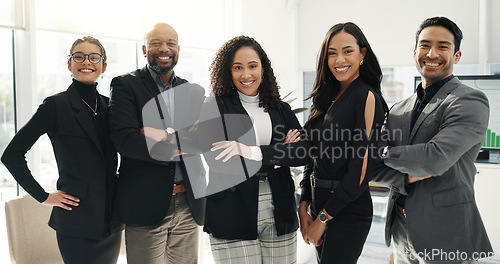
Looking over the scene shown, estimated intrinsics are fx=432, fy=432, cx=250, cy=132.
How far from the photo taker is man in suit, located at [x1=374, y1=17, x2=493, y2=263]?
1783 mm

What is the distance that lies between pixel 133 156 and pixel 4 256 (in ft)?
5.23

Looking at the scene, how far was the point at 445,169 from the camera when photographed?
1.78 meters

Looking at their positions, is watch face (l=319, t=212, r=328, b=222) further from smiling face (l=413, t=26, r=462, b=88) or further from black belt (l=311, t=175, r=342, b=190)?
smiling face (l=413, t=26, r=462, b=88)

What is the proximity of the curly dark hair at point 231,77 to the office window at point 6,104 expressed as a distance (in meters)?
1.69

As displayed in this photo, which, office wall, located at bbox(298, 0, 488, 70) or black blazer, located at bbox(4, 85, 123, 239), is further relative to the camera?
office wall, located at bbox(298, 0, 488, 70)

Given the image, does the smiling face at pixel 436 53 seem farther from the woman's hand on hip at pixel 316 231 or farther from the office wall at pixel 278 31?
the office wall at pixel 278 31

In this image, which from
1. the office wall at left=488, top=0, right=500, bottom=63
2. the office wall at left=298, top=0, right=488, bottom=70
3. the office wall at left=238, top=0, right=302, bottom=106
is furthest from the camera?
the office wall at left=238, top=0, right=302, bottom=106

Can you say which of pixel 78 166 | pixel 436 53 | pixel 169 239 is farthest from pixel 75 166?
pixel 436 53

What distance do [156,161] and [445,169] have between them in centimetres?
124

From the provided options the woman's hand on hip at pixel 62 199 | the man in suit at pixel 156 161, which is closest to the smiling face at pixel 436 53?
the man in suit at pixel 156 161

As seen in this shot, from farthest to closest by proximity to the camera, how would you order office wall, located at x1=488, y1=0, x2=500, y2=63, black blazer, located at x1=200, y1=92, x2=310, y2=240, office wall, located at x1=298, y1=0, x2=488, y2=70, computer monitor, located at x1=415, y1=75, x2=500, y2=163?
office wall, located at x1=298, y1=0, x2=488, y2=70 < office wall, located at x1=488, y1=0, x2=500, y2=63 < computer monitor, located at x1=415, y1=75, x2=500, y2=163 < black blazer, located at x1=200, y1=92, x2=310, y2=240

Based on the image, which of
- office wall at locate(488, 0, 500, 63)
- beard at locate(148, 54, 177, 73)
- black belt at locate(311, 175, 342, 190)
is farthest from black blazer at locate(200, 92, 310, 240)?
office wall at locate(488, 0, 500, 63)

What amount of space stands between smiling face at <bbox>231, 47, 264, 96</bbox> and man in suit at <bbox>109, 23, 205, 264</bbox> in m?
0.32

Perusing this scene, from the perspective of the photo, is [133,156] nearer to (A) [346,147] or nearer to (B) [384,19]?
(A) [346,147]
